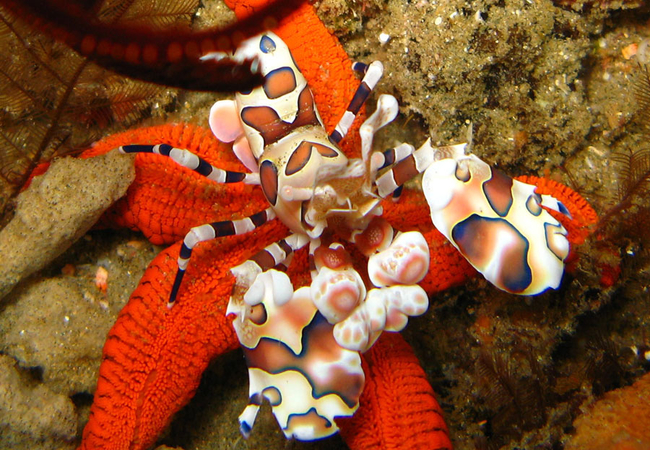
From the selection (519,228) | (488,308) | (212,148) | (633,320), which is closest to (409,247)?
(519,228)

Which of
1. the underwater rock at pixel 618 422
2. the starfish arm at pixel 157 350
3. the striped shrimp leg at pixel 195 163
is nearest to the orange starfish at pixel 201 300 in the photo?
the starfish arm at pixel 157 350

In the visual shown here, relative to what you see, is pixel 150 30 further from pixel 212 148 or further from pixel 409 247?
pixel 409 247

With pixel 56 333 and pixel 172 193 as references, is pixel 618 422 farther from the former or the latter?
pixel 56 333

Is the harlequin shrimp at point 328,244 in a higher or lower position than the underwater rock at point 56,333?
higher

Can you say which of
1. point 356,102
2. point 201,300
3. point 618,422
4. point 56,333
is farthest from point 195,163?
point 618,422

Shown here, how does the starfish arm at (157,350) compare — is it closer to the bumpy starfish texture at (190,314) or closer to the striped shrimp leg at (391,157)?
the bumpy starfish texture at (190,314)

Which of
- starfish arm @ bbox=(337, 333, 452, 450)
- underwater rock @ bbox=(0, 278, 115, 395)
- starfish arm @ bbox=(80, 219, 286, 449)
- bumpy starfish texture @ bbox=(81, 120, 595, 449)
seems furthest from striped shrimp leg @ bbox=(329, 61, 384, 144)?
underwater rock @ bbox=(0, 278, 115, 395)
